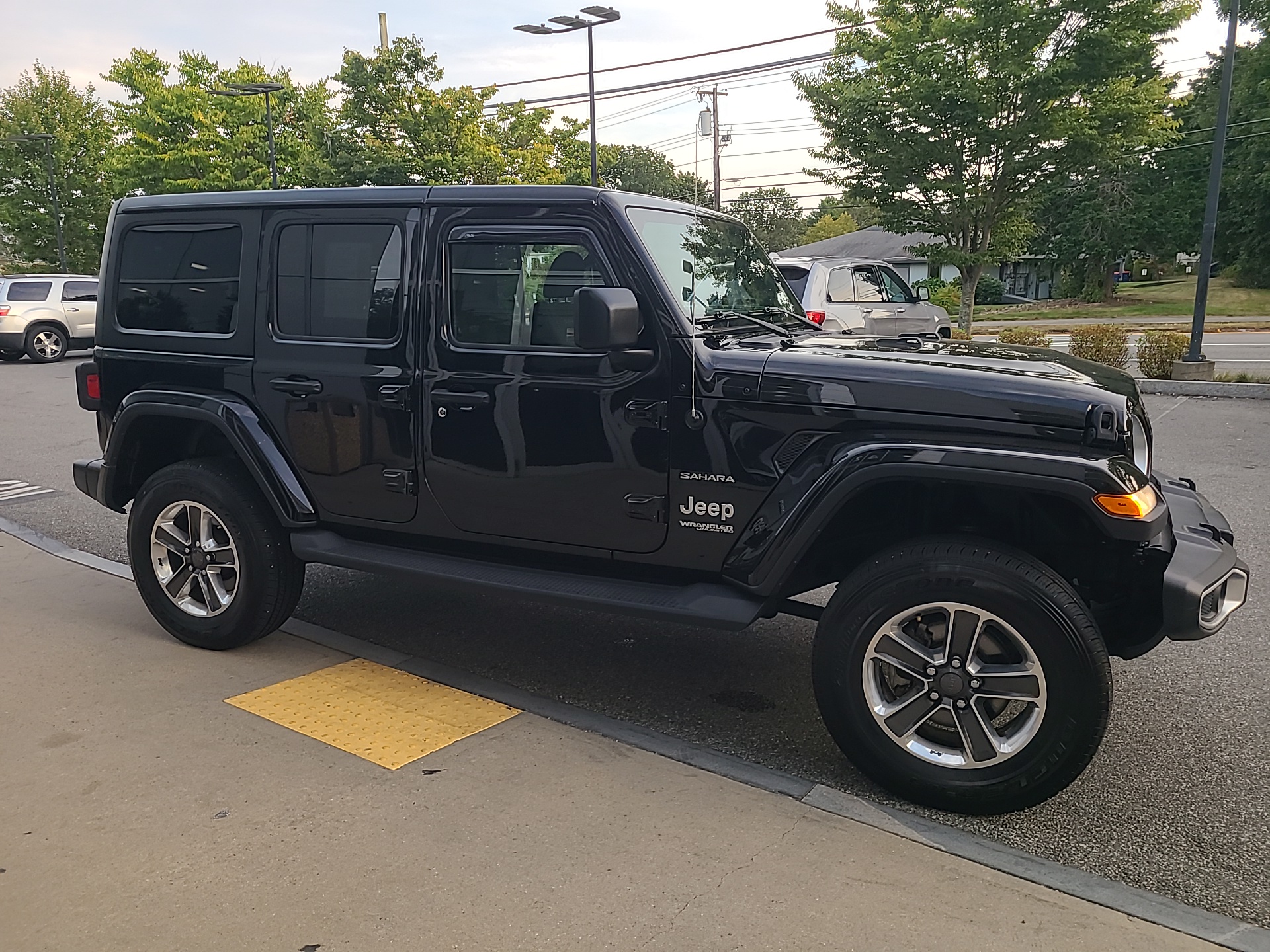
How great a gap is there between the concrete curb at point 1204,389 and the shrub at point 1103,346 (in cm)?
53

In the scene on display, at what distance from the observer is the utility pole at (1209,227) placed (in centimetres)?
1289

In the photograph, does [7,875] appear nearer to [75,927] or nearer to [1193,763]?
[75,927]

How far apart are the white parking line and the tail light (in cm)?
373

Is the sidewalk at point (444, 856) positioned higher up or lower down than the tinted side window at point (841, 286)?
lower down

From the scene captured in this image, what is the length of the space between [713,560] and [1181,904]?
1712 mm

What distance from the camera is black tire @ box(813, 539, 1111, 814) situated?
2842 millimetres

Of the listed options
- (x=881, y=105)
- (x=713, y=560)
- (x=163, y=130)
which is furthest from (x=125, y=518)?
(x=163, y=130)

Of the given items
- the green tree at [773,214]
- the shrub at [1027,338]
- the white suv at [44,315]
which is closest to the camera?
the shrub at [1027,338]

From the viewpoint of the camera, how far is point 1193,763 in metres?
3.32

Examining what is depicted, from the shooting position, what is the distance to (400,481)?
3979 millimetres

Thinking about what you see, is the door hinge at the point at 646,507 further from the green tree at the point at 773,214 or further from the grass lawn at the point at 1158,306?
the green tree at the point at 773,214

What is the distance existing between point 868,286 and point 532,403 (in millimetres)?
9610

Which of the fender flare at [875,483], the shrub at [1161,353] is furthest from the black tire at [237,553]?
the shrub at [1161,353]

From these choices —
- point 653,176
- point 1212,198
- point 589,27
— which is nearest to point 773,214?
point 653,176
